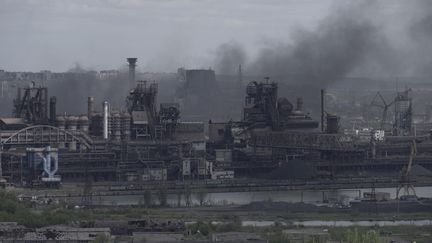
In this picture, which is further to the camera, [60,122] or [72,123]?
[72,123]

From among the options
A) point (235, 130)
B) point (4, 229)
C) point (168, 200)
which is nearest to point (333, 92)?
point (235, 130)

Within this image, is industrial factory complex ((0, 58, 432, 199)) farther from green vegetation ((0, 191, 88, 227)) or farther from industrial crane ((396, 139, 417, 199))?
green vegetation ((0, 191, 88, 227))

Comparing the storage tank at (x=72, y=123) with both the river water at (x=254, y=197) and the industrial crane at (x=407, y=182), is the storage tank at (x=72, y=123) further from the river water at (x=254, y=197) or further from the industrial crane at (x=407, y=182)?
the industrial crane at (x=407, y=182)

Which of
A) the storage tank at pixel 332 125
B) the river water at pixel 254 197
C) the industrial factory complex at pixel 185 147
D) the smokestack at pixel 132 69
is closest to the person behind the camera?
the river water at pixel 254 197

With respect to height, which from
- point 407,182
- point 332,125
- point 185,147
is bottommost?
point 407,182

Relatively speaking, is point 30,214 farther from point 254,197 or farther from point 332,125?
point 332,125

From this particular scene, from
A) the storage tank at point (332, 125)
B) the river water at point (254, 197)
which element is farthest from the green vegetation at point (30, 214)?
the storage tank at point (332, 125)

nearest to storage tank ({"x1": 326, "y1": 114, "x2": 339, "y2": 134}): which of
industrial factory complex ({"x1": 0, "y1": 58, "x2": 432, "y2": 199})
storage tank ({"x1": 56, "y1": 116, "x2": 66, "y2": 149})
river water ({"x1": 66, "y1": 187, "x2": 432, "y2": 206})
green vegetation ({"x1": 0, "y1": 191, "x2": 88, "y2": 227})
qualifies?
industrial factory complex ({"x1": 0, "y1": 58, "x2": 432, "y2": 199})

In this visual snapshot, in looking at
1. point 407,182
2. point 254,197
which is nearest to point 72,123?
point 254,197
